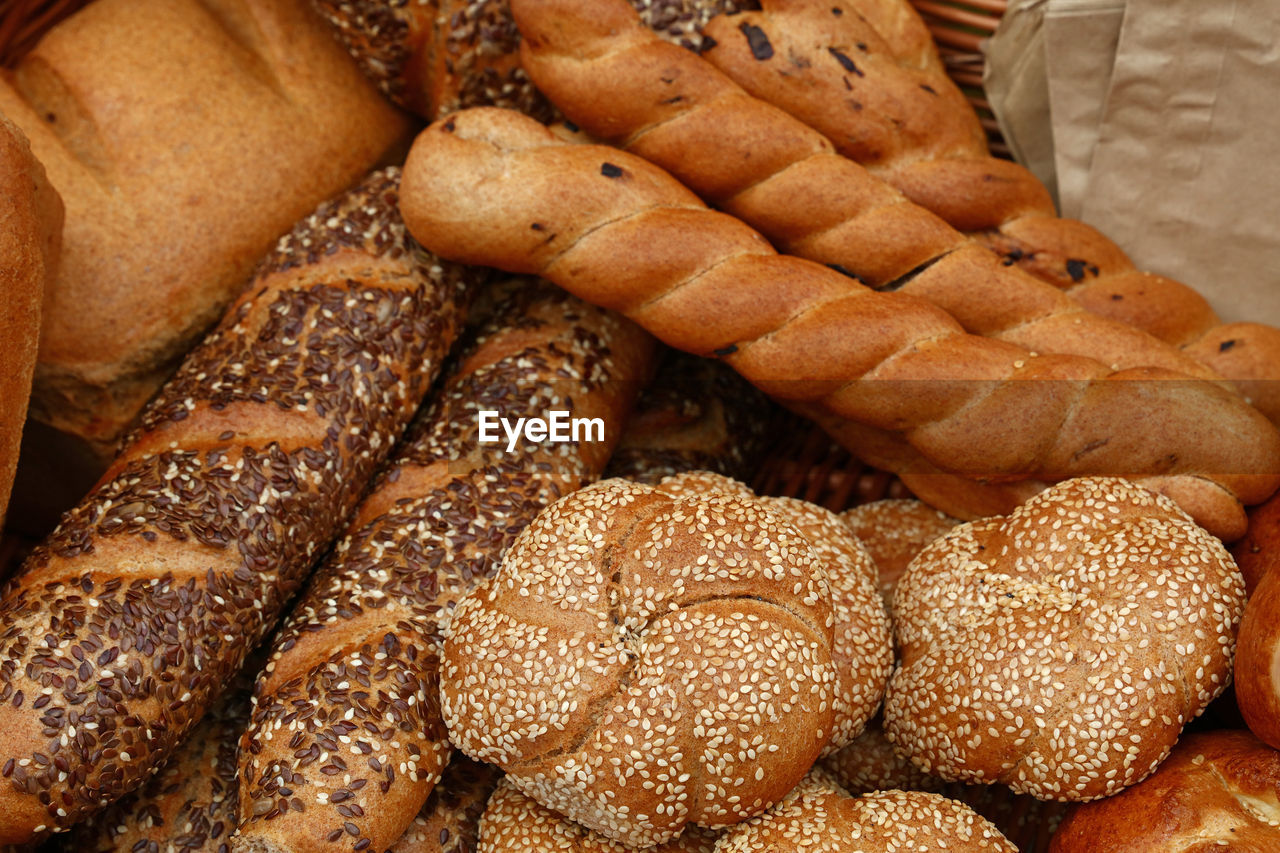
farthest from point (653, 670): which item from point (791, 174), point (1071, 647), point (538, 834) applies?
point (791, 174)

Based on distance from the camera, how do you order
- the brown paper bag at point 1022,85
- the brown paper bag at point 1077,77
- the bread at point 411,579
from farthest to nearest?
the brown paper bag at point 1022,85
the brown paper bag at point 1077,77
the bread at point 411,579

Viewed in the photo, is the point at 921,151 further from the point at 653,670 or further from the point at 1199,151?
the point at 653,670

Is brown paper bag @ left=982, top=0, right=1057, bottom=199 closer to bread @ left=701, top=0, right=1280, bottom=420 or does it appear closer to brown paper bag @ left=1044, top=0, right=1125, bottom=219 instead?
brown paper bag @ left=1044, top=0, right=1125, bottom=219

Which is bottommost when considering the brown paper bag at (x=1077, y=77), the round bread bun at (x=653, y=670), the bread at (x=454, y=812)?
the bread at (x=454, y=812)

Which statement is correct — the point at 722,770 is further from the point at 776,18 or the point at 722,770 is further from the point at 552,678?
the point at 776,18

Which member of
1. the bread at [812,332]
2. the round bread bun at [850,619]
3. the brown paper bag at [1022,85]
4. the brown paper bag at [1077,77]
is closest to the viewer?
the round bread bun at [850,619]

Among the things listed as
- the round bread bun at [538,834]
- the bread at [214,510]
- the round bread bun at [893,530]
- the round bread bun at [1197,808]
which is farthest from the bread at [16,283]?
the round bread bun at [1197,808]

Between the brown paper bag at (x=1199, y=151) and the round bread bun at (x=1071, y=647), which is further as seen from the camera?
the brown paper bag at (x=1199, y=151)

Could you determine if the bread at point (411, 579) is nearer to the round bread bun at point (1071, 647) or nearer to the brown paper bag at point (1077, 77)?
the round bread bun at point (1071, 647)
